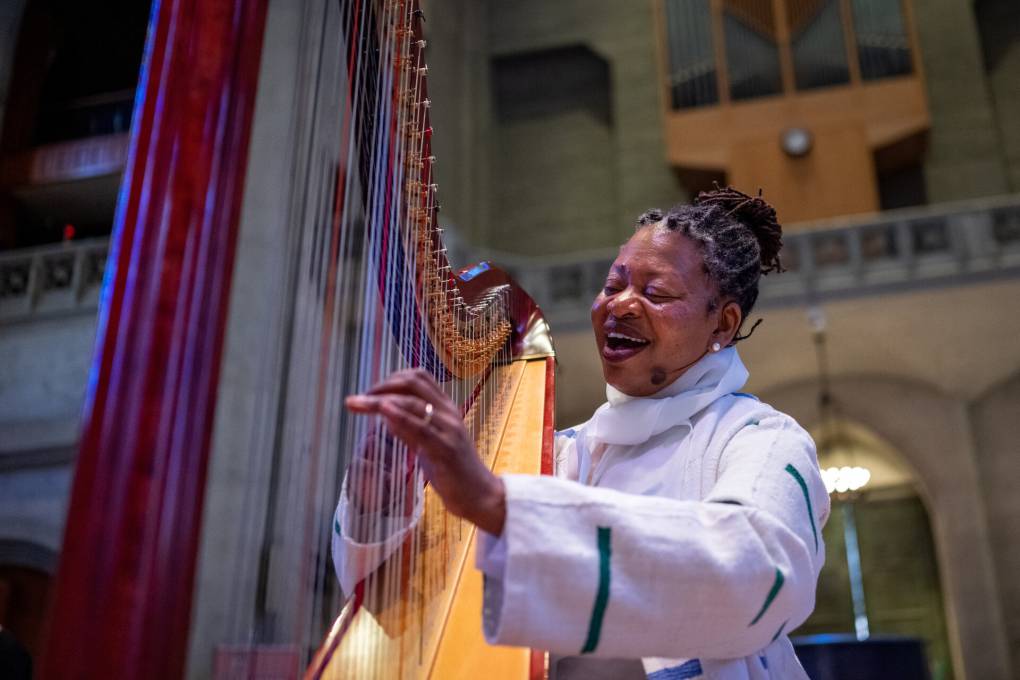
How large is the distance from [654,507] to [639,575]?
0.26 ft

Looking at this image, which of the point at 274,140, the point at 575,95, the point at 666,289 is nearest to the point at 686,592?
the point at 666,289

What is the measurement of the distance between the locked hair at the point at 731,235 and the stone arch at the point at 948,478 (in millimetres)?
7281

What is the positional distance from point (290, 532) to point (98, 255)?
295 inches

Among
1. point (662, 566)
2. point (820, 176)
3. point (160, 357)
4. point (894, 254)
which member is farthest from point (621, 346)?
point (820, 176)

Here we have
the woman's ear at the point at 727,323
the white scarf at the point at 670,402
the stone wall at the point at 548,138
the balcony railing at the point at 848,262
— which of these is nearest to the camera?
the white scarf at the point at 670,402

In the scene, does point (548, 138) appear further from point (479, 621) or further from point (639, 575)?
point (639, 575)

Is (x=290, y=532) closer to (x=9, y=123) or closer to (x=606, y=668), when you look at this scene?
(x=606, y=668)

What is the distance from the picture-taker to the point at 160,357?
71 cm

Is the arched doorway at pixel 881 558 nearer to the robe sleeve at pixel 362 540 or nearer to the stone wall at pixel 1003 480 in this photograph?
the stone wall at pixel 1003 480

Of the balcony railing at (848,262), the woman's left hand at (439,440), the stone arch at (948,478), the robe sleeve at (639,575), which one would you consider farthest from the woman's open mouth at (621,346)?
the stone arch at (948,478)

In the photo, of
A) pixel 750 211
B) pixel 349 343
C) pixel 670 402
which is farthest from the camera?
pixel 750 211

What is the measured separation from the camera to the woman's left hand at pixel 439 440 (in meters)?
0.90

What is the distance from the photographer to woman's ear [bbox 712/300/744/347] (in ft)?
5.43

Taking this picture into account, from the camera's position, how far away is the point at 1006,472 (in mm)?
8344
